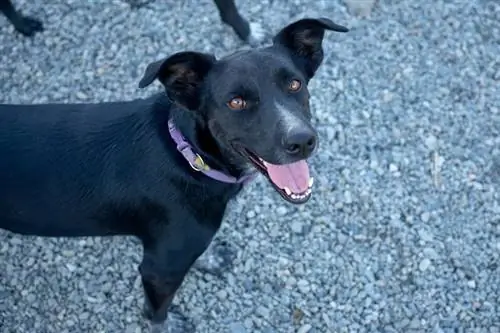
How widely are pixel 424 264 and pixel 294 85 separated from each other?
188 cm

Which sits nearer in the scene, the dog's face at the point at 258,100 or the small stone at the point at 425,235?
the dog's face at the point at 258,100

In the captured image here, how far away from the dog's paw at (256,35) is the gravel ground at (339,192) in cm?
7

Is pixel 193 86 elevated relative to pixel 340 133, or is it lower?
A: elevated

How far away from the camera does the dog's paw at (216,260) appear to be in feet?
15.3

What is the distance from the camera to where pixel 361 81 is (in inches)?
214

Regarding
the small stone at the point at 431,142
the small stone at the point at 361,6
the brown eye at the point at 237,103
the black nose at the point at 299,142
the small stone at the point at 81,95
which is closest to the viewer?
the black nose at the point at 299,142

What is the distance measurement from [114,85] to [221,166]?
6.76ft

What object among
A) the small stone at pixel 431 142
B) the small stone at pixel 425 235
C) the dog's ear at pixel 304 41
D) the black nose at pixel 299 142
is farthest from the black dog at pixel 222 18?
the black nose at pixel 299 142

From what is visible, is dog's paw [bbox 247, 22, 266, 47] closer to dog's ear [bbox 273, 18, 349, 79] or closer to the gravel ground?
the gravel ground

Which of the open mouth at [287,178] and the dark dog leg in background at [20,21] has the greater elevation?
the open mouth at [287,178]

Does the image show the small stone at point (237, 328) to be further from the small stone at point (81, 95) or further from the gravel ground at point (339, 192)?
the small stone at point (81, 95)

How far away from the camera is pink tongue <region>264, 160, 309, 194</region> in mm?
3498

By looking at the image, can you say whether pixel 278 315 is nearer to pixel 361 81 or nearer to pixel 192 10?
pixel 361 81

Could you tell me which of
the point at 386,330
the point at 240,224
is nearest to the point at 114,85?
the point at 240,224
